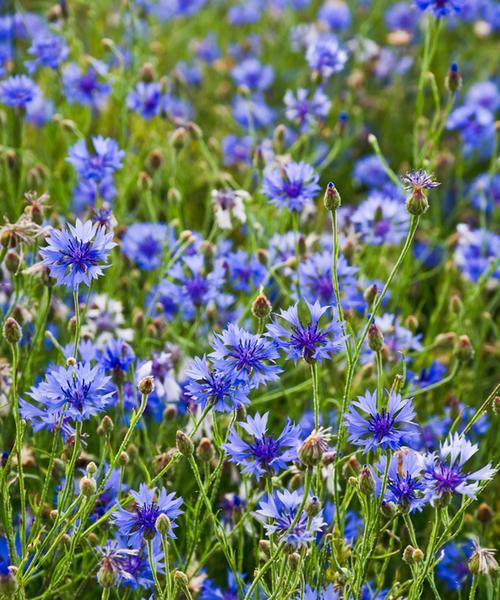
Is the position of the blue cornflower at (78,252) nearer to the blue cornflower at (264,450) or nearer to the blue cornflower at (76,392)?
the blue cornflower at (76,392)

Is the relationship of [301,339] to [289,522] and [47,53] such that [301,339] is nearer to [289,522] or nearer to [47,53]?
[289,522]

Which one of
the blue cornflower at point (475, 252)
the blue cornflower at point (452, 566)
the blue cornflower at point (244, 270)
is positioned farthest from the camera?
the blue cornflower at point (475, 252)

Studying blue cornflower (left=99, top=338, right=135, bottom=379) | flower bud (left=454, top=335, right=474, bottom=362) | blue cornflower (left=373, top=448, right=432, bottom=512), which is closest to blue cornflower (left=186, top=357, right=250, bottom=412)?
blue cornflower (left=373, top=448, right=432, bottom=512)

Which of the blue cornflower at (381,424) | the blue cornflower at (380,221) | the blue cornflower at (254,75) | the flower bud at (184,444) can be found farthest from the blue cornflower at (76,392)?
the blue cornflower at (254,75)

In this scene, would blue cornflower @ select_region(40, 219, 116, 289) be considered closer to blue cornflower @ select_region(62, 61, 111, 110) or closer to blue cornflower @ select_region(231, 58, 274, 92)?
blue cornflower @ select_region(62, 61, 111, 110)

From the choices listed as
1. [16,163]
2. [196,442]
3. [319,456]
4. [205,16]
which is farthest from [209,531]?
[205,16]

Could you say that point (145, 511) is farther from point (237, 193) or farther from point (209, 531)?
point (237, 193)
